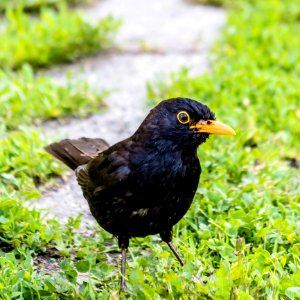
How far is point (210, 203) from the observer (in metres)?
5.33

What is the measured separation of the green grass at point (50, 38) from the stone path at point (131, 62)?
0.15 m

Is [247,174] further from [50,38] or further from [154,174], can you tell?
[50,38]

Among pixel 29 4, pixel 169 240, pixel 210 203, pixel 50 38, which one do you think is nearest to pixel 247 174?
pixel 210 203

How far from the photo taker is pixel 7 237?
16.1 ft

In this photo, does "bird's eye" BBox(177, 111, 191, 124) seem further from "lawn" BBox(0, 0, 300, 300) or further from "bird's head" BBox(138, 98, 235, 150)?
"lawn" BBox(0, 0, 300, 300)

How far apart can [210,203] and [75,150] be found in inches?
39.5

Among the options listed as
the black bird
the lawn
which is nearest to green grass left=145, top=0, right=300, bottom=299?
the lawn

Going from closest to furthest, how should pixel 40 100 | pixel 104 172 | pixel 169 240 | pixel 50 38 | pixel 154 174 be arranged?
1. pixel 154 174
2. pixel 104 172
3. pixel 169 240
4. pixel 40 100
5. pixel 50 38

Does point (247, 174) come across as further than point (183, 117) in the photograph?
Yes

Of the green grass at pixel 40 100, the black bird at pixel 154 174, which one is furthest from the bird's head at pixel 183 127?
the green grass at pixel 40 100

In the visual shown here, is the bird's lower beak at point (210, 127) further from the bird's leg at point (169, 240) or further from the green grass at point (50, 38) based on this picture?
the green grass at point (50, 38)

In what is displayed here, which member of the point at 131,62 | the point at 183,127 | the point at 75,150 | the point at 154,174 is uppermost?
the point at 183,127

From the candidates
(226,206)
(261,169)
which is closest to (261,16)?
(261,169)

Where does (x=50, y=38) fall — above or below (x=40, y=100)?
above
